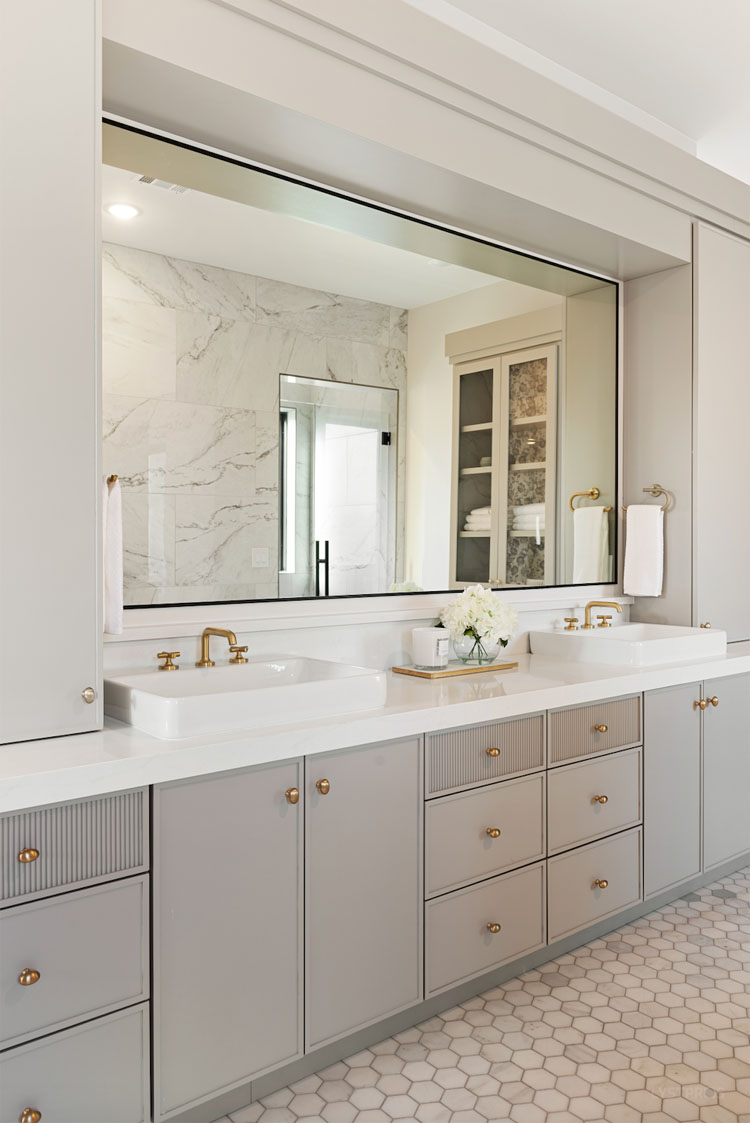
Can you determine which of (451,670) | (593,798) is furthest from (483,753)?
(593,798)

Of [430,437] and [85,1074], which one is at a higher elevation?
[430,437]

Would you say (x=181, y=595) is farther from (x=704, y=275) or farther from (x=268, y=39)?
(x=704, y=275)

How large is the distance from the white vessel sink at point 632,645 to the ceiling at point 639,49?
196 cm

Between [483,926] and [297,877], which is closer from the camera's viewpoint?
[297,877]

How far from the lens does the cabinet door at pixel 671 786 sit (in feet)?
8.96

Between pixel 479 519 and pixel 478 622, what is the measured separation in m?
0.46

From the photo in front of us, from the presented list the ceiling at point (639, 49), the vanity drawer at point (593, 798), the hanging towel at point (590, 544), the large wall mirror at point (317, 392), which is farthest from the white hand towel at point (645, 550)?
the ceiling at point (639, 49)

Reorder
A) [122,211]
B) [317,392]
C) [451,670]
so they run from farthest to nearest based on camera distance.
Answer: [451,670] → [317,392] → [122,211]

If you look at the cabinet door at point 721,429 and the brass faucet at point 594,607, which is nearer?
the brass faucet at point 594,607

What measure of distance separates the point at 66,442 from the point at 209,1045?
122cm

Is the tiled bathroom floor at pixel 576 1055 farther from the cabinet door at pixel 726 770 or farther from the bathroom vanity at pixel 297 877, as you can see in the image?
the cabinet door at pixel 726 770

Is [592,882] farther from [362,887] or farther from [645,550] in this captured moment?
[645,550]

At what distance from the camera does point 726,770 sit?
3.05m

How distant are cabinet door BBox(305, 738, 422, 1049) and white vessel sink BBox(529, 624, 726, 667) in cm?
99
